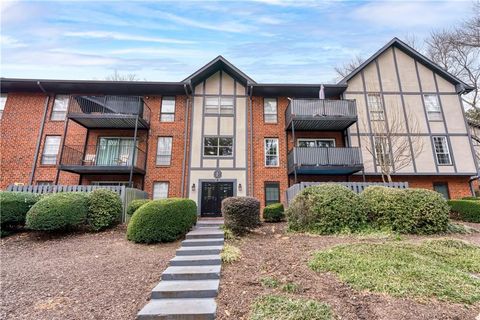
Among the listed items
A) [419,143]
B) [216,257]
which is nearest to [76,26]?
[216,257]

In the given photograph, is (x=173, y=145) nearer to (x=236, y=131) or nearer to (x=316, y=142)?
(x=236, y=131)

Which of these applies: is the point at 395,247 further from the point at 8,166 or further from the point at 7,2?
the point at 8,166

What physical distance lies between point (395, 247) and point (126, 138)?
13893mm

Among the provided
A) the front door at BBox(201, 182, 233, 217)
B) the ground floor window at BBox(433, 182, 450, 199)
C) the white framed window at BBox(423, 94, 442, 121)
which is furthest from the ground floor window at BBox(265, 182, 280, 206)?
the white framed window at BBox(423, 94, 442, 121)

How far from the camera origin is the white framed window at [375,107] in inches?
558

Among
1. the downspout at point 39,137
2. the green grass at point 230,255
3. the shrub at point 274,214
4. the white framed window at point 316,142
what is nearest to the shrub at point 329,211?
the shrub at point 274,214

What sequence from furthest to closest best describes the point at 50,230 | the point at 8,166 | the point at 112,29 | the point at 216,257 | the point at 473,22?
the point at 473,22
the point at 8,166
the point at 50,230
the point at 112,29
the point at 216,257

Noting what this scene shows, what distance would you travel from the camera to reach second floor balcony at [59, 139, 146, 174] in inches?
481

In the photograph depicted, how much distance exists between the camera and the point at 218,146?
14172mm

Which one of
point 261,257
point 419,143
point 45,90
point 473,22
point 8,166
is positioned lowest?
point 261,257

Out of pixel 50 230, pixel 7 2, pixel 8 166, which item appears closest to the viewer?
pixel 7 2

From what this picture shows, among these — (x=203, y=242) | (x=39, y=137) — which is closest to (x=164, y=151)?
(x=39, y=137)

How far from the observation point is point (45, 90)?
14.0m

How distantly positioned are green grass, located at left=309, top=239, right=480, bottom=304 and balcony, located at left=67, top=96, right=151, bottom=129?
11.9 metres
